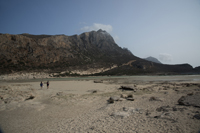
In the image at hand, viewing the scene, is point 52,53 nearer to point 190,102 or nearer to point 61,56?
point 61,56

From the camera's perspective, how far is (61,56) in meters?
76.1

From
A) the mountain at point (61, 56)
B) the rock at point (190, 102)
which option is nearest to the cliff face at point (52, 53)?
the mountain at point (61, 56)

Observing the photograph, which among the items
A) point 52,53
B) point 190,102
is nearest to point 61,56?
point 52,53

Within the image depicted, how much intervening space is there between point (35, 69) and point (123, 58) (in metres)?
68.0

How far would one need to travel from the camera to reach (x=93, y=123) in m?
6.21

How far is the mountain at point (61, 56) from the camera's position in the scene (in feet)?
197

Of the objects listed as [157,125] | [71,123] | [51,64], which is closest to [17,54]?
[51,64]

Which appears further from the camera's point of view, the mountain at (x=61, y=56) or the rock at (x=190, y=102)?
the mountain at (x=61, y=56)

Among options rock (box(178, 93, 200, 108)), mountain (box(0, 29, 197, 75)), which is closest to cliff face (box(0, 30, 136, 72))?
mountain (box(0, 29, 197, 75))

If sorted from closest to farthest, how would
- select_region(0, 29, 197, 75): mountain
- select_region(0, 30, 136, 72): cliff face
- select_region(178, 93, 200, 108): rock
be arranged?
1. select_region(178, 93, 200, 108): rock
2. select_region(0, 30, 136, 72): cliff face
3. select_region(0, 29, 197, 75): mountain

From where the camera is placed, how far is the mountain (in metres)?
60.0

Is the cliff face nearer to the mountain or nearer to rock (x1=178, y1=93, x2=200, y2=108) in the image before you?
the mountain

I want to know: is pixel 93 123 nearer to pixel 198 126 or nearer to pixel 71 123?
pixel 71 123

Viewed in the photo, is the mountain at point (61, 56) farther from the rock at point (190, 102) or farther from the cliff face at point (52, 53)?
the rock at point (190, 102)
